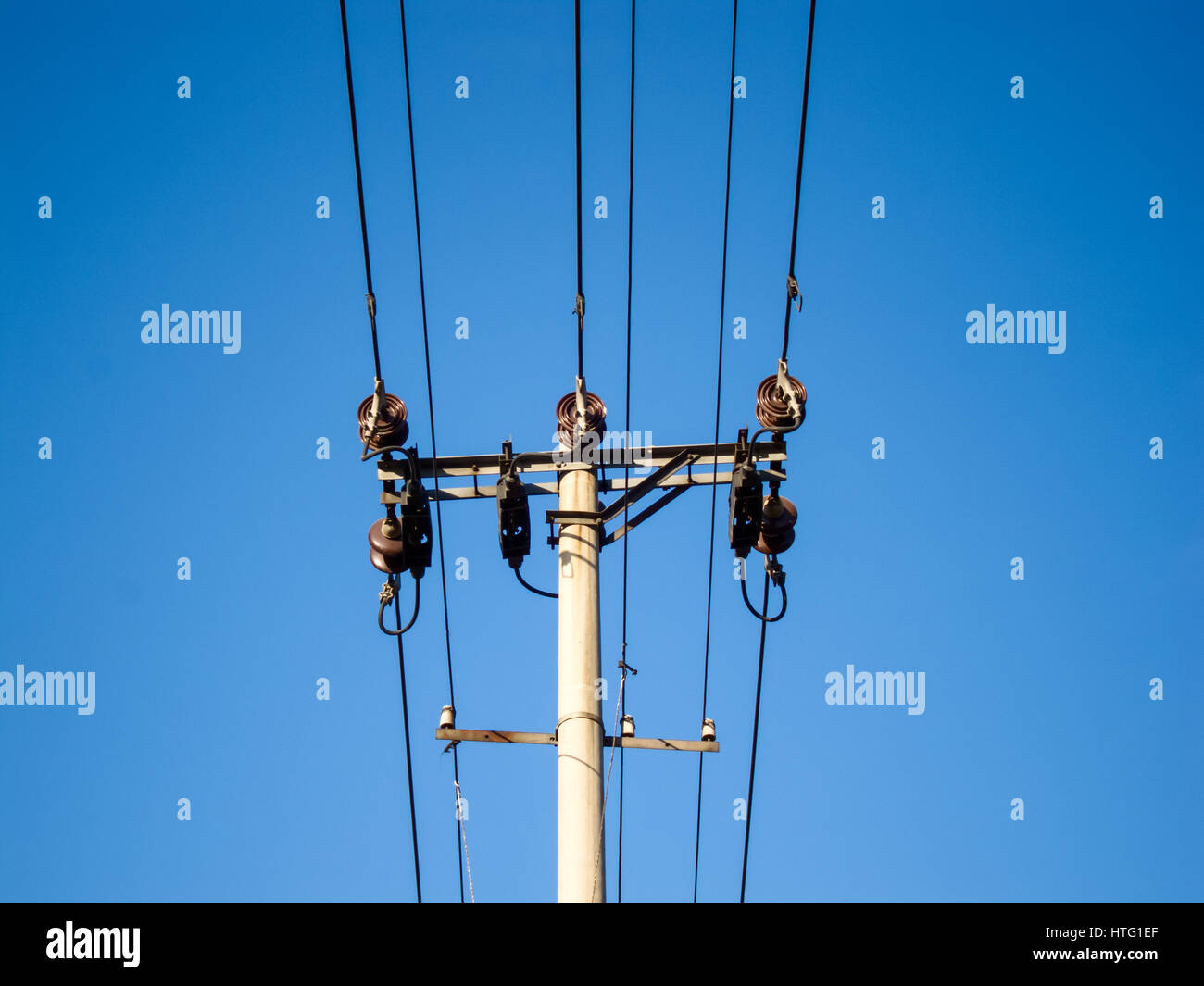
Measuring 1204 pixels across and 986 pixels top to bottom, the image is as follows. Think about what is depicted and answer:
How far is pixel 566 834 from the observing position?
30.4 ft

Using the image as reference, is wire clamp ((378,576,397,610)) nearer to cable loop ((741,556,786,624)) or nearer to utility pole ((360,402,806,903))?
utility pole ((360,402,806,903))

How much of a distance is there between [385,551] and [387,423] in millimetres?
992

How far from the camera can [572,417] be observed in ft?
35.2

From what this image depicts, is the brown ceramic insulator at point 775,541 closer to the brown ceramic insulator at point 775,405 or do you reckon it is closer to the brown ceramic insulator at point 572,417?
the brown ceramic insulator at point 775,405

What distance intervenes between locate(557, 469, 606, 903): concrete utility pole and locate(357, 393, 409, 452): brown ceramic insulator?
1356 mm

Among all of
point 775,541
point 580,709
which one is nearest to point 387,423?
point 580,709

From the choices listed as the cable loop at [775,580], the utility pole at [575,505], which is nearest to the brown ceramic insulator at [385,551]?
the utility pole at [575,505]

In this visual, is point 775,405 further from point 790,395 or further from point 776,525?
point 776,525

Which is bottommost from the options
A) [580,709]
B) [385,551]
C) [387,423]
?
[580,709]

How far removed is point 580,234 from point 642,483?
1.99m

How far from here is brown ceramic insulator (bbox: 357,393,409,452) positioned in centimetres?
1067

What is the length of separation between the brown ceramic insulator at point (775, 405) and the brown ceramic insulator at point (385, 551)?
2.95 m

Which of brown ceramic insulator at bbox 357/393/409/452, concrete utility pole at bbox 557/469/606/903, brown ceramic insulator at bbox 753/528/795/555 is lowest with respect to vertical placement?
concrete utility pole at bbox 557/469/606/903

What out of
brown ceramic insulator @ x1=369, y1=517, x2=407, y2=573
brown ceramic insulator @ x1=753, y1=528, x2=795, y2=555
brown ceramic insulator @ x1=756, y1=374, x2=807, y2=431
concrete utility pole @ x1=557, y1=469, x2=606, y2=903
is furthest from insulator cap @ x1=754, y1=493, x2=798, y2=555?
brown ceramic insulator @ x1=369, y1=517, x2=407, y2=573
